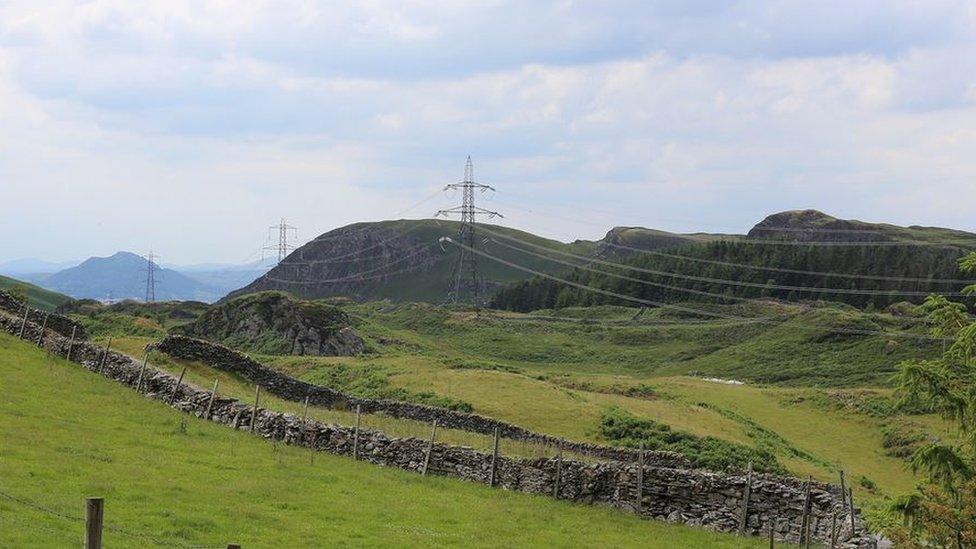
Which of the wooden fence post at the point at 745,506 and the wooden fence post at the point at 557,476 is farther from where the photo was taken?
the wooden fence post at the point at 557,476

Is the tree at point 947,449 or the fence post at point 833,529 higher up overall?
the tree at point 947,449

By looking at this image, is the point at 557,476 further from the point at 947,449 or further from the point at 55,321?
the point at 55,321

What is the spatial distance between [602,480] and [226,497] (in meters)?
12.2

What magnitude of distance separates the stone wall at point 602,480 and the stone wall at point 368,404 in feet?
31.2

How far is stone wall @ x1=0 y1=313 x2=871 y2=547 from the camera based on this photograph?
94.9 feet

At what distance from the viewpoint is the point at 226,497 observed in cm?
2603

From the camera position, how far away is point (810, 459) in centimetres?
5647

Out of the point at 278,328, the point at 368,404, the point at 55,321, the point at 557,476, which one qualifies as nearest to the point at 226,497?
the point at 557,476

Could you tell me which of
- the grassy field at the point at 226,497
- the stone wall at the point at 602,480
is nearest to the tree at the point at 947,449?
the stone wall at the point at 602,480

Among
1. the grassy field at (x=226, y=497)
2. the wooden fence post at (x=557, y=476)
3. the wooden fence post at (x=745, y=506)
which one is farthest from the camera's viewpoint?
the wooden fence post at (x=557, y=476)

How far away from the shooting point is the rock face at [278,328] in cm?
9119

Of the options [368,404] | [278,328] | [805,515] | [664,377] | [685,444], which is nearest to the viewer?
[805,515]

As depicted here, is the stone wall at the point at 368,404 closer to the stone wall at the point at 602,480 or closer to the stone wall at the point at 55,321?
the stone wall at the point at 55,321

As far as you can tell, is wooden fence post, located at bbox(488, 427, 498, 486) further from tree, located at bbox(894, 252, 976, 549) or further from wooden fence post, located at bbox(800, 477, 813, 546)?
tree, located at bbox(894, 252, 976, 549)
